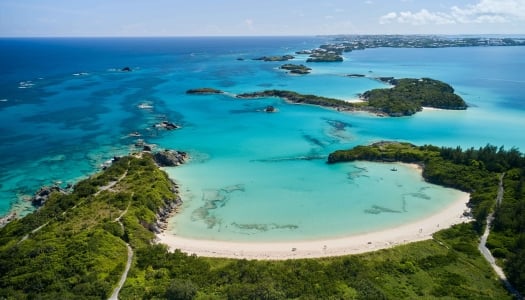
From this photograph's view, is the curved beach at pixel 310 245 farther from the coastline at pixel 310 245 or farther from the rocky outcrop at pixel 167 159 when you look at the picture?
the rocky outcrop at pixel 167 159

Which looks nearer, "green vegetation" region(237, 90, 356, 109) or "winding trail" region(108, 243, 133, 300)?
"winding trail" region(108, 243, 133, 300)

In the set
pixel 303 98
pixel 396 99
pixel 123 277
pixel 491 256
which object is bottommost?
pixel 491 256

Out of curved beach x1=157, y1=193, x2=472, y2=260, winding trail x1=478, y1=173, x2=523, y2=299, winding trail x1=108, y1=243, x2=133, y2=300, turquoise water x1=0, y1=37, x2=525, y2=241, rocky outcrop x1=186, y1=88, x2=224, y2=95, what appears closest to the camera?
winding trail x1=108, y1=243, x2=133, y2=300

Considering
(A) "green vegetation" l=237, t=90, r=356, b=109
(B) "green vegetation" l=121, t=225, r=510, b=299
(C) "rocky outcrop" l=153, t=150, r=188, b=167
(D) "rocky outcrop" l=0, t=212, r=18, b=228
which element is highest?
(A) "green vegetation" l=237, t=90, r=356, b=109

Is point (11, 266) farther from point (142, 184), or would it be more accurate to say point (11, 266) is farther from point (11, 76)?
point (11, 76)

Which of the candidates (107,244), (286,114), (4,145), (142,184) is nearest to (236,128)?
(286,114)

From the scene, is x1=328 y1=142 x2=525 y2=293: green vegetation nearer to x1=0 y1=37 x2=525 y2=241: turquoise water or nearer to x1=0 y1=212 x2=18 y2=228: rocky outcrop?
x1=0 y1=37 x2=525 y2=241: turquoise water

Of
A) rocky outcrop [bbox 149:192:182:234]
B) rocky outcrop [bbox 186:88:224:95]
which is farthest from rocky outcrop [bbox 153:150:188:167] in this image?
rocky outcrop [bbox 186:88:224:95]

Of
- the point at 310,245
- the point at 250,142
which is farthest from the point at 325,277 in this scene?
the point at 250,142

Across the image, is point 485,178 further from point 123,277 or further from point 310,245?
point 123,277
